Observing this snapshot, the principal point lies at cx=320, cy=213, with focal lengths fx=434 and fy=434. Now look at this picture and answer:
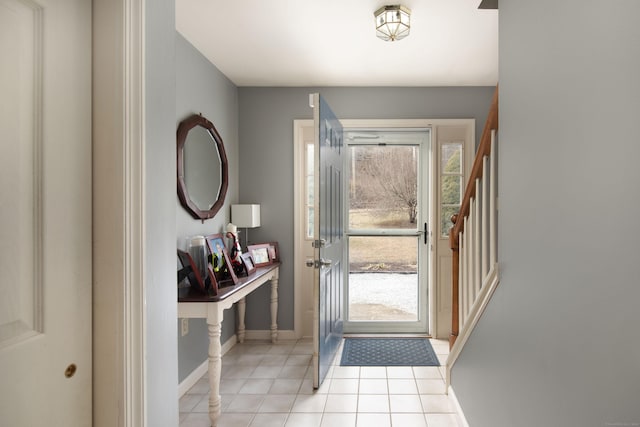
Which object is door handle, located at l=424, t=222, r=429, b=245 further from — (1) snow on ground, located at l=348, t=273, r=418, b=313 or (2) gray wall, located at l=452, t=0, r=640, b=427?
(2) gray wall, located at l=452, t=0, r=640, b=427

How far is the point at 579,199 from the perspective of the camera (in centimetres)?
113

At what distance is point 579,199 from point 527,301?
0.50m

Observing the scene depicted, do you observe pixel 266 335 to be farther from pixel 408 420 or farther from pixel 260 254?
pixel 408 420

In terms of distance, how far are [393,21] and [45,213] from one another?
222cm

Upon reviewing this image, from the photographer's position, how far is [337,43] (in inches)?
123

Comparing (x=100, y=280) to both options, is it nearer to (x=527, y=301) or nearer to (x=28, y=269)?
(x=28, y=269)

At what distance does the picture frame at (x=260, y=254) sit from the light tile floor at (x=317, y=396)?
811 mm

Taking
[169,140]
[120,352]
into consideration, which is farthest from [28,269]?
[169,140]

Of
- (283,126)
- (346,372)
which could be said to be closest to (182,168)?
(283,126)

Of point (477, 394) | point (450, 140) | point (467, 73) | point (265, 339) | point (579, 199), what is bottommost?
point (265, 339)

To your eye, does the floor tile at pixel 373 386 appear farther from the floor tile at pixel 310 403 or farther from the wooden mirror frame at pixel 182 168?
the wooden mirror frame at pixel 182 168

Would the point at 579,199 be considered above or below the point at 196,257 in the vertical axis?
above

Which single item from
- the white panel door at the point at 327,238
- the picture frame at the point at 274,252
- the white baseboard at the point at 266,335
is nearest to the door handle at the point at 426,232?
the white panel door at the point at 327,238

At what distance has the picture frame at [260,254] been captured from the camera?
12.7ft
